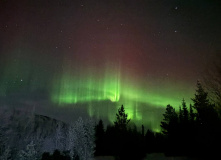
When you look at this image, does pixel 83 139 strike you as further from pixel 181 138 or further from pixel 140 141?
pixel 181 138

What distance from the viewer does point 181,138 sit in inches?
1564

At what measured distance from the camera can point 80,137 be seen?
164 ft

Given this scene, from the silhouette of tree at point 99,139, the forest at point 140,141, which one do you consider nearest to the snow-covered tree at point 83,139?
the forest at point 140,141

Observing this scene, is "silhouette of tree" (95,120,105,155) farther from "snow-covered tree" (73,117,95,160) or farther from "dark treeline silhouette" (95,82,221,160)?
"snow-covered tree" (73,117,95,160)

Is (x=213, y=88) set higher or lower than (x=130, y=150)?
higher

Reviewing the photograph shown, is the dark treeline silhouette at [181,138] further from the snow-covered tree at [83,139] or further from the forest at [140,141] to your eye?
the snow-covered tree at [83,139]

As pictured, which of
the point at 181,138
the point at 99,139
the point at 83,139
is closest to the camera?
the point at 181,138

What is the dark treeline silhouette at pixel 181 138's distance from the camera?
27.6 meters

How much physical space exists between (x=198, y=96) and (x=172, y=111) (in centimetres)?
1022

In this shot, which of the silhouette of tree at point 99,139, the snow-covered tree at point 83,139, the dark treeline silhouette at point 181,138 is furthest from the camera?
the silhouette of tree at point 99,139

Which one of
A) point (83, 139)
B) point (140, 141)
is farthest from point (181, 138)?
point (83, 139)

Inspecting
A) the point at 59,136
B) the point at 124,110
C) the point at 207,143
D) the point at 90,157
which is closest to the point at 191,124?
the point at 207,143

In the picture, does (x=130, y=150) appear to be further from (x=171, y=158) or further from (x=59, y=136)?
(x=59, y=136)

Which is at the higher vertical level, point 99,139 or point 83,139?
point 99,139
